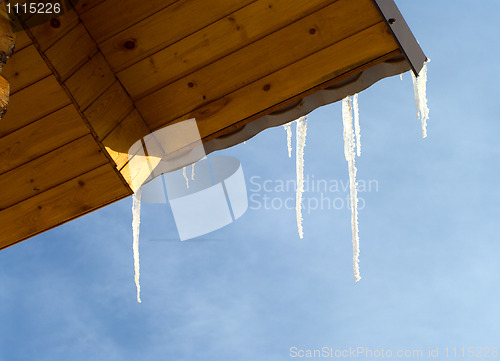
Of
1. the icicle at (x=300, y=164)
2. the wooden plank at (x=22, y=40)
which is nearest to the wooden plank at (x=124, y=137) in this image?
the wooden plank at (x=22, y=40)

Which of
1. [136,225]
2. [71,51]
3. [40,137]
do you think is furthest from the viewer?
[136,225]

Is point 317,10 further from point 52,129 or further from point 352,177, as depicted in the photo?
point 52,129

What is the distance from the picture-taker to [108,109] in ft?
7.30

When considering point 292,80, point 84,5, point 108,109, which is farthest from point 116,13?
point 292,80

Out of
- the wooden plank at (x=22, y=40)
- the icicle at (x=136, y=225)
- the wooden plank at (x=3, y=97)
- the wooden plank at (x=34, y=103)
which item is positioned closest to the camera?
the wooden plank at (x=3, y=97)

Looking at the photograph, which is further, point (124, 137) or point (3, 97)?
point (124, 137)

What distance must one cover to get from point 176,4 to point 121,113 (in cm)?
51

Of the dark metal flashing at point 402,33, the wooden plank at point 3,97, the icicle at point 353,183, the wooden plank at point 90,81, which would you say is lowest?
the icicle at point 353,183

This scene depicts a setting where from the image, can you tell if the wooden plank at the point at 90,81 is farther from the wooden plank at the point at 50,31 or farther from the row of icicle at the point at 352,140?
the row of icicle at the point at 352,140

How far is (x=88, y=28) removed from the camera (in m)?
2.23

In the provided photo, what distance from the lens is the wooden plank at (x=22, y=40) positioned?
6.49 feet

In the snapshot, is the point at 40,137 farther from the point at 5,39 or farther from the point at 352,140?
the point at 352,140

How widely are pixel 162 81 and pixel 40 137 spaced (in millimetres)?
557

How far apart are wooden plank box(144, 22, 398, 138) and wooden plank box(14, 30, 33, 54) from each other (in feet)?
1.94
